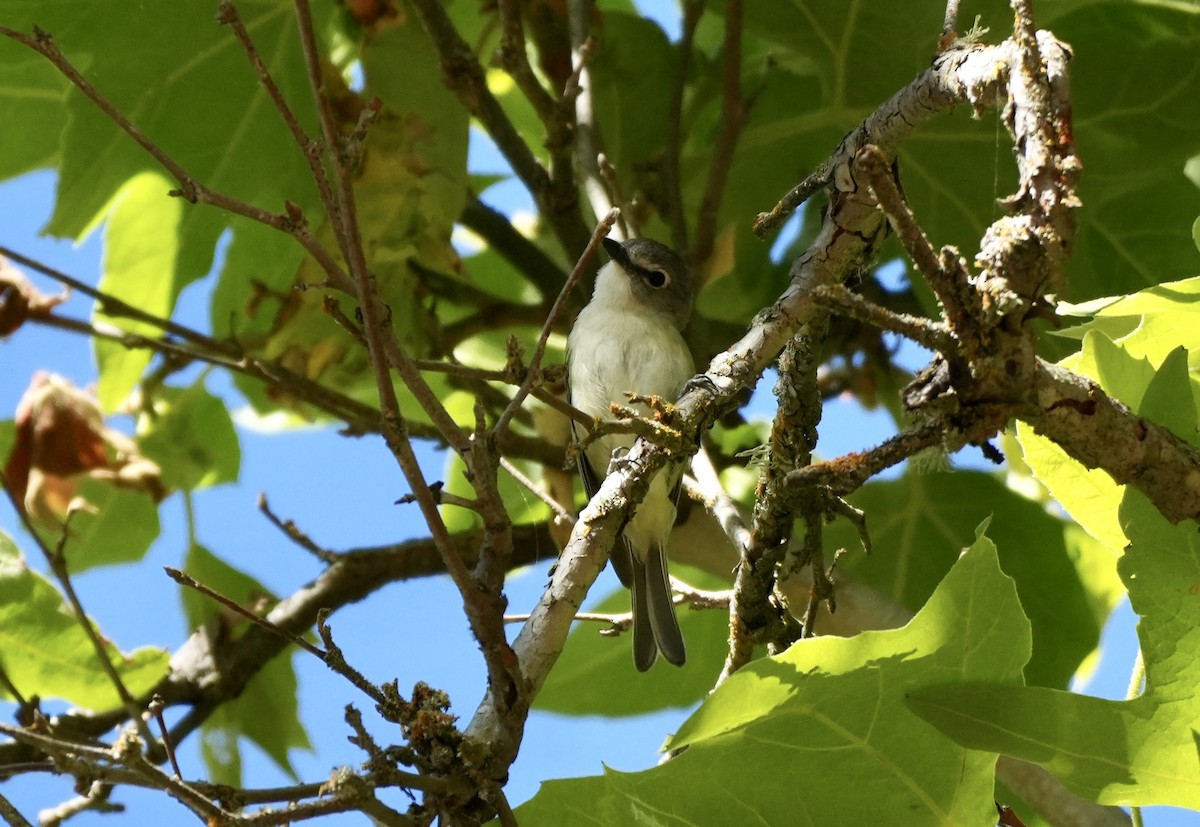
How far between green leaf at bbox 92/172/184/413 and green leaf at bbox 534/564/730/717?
105 cm

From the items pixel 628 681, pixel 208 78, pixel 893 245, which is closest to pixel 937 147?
pixel 893 245

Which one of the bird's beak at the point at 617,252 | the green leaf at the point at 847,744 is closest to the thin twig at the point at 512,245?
the bird's beak at the point at 617,252

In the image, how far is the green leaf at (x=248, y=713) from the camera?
2.47 m

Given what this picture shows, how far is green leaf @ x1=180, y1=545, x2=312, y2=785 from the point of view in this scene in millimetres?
2471

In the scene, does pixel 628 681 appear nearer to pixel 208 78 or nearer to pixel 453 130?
pixel 453 130

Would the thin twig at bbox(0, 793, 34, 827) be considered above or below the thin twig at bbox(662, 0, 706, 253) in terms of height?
below

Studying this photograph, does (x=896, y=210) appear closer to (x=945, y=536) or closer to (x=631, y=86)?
(x=945, y=536)

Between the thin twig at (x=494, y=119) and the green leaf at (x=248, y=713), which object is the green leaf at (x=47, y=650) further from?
the thin twig at (x=494, y=119)

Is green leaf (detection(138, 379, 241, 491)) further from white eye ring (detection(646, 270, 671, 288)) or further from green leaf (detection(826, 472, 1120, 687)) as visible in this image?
green leaf (detection(826, 472, 1120, 687))

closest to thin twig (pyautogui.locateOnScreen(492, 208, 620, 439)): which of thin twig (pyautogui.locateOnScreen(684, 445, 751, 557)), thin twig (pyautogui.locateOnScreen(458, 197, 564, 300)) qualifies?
thin twig (pyautogui.locateOnScreen(684, 445, 751, 557))

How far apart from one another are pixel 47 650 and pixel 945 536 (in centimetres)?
164

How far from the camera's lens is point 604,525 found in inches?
44.8

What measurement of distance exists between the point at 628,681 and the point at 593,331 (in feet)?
3.13

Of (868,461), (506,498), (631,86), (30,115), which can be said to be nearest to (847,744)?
(868,461)
